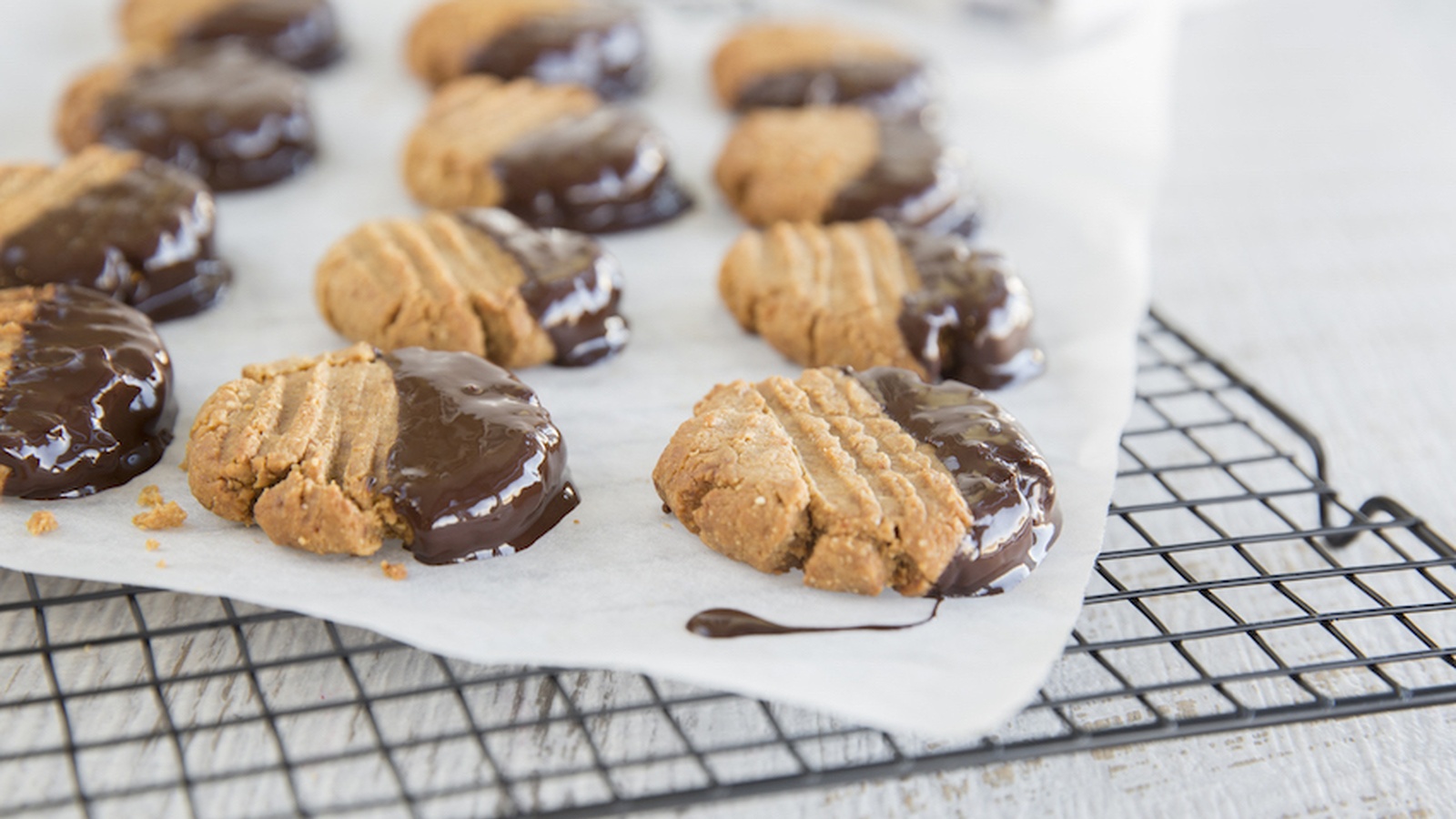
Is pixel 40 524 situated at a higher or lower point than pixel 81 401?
lower

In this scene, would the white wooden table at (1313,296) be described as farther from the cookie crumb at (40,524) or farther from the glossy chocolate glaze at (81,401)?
the glossy chocolate glaze at (81,401)

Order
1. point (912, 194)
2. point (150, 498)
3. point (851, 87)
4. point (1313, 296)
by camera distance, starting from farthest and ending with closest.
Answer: point (851, 87), point (1313, 296), point (912, 194), point (150, 498)

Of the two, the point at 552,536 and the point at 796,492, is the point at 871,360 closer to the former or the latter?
the point at 796,492

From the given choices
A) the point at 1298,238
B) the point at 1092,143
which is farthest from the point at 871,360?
the point at 1298,238

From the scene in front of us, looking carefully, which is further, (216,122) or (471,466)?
(216,122)

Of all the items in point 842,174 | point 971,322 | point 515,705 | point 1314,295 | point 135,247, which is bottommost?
point 1314,295

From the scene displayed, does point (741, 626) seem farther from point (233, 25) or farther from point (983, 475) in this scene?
point (233, 25)

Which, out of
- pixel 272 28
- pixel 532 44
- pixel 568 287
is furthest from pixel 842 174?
pixel 272 28

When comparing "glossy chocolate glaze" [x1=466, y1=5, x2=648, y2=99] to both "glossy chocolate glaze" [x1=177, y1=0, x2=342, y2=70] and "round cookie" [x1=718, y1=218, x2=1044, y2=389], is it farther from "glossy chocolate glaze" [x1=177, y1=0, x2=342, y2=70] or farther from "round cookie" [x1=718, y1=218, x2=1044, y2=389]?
"round cookie" [x1=718, y1=218, x2=1044, y2=389]
